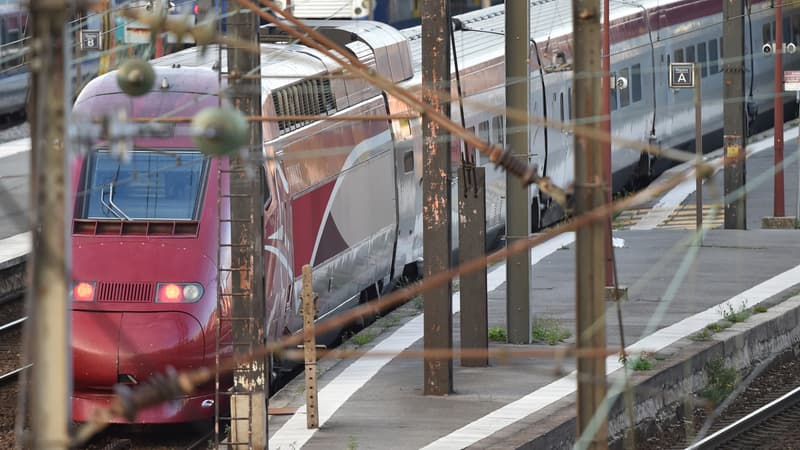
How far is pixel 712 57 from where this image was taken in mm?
31859

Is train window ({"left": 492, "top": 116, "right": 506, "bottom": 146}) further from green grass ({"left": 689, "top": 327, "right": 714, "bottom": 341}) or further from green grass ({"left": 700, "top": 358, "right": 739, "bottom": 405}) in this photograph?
green grass ({"left": 700, "top": 358, "right": 739, "bottom": 405})

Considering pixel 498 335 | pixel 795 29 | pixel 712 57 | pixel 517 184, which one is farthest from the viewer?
pixel 795 29

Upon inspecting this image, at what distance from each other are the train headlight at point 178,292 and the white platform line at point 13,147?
52.1 feet

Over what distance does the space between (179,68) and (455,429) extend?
13.9ft

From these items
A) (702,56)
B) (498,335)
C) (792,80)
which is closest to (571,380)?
(498,335)

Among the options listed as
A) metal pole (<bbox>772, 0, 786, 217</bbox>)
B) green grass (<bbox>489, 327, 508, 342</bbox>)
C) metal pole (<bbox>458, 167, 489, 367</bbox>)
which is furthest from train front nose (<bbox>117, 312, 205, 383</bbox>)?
metal pole (<bbox>772, 0, 786, 217</bbox>)

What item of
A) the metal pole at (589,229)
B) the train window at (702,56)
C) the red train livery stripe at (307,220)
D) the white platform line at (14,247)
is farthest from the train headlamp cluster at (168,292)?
A: the train window at (702,56)

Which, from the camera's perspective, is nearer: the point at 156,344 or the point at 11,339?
the point at 156,344

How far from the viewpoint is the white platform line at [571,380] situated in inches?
498

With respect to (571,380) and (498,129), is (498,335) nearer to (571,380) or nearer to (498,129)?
(571,380)

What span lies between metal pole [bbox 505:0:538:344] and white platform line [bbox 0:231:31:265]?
7530 mm

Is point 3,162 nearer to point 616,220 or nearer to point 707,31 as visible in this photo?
point 616,220

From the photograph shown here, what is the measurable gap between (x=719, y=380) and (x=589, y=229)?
9.05m

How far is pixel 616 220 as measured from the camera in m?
26.5
